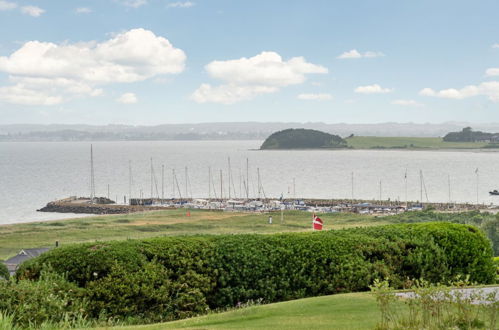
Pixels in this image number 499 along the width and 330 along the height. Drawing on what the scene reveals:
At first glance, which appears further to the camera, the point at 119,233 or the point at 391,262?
the point at 119,233

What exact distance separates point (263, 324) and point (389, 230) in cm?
583

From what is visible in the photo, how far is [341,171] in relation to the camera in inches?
6230

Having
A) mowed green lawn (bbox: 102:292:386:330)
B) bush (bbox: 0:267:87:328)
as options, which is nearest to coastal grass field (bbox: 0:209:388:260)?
bush (bbox: 0:267:87:328)

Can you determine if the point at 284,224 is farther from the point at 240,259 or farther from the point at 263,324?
the point at 263,324

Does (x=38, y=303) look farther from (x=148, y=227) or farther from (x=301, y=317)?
(x=148, y=227)

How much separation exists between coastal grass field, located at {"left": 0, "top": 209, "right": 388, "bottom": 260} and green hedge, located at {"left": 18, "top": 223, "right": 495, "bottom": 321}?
95.2ft

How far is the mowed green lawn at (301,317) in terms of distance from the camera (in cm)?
908

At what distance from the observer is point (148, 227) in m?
49.4

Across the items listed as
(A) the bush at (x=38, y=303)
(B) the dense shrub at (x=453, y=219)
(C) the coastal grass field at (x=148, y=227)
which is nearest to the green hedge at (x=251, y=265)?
(A) the bush at (x=38, y=303)

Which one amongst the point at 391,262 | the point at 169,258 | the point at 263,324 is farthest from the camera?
the point at 391,262

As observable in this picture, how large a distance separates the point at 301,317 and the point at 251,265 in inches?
122

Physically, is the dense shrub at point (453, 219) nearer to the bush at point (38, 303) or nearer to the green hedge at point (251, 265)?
the green hedge at point (251, 265)

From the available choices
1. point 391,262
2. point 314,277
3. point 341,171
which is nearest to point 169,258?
point 314,277

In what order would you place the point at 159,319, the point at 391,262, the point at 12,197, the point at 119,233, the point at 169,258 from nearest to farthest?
the point at 159,319 → the point at 169,258 → the point at 391,262 → the point at 119,233 → the point at 12,197
